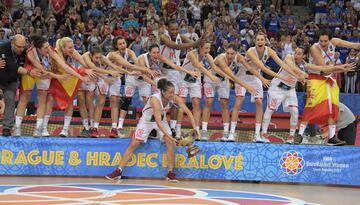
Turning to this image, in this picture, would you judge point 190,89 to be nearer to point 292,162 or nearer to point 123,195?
point 292,162

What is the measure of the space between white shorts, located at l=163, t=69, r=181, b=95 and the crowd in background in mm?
6687

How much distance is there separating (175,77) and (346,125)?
→ 334 centimetres

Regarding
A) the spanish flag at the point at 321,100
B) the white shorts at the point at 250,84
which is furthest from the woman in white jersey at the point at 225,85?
the spanish flag at the point at 321,100

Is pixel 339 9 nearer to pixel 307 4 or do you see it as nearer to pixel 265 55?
pixel 307 4

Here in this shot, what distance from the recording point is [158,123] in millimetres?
12836

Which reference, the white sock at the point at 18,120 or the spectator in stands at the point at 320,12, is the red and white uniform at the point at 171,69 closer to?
the white sock at the point at 18,120

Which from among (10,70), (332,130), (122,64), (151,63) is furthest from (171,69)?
(332,130)

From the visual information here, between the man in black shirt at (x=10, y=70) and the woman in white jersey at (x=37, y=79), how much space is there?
150 millimetres

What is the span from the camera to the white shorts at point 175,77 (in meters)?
14.3

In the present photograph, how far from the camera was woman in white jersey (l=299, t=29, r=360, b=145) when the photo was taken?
13609 millimetres

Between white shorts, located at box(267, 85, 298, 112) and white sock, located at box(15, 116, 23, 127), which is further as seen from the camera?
white shorts, located at box(267, 85, 298, 112)

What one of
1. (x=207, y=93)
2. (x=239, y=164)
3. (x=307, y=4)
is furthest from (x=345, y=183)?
(x=307, y=4)

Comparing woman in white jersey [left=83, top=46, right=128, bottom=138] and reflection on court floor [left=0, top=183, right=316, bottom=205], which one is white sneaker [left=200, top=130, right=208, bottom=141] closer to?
woman in white jersey [left=83, top=46, right=128, bottom=138]

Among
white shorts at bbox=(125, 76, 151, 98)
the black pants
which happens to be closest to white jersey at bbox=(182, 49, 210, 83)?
white shorts at bbox=(125, 76, 151, 98)
